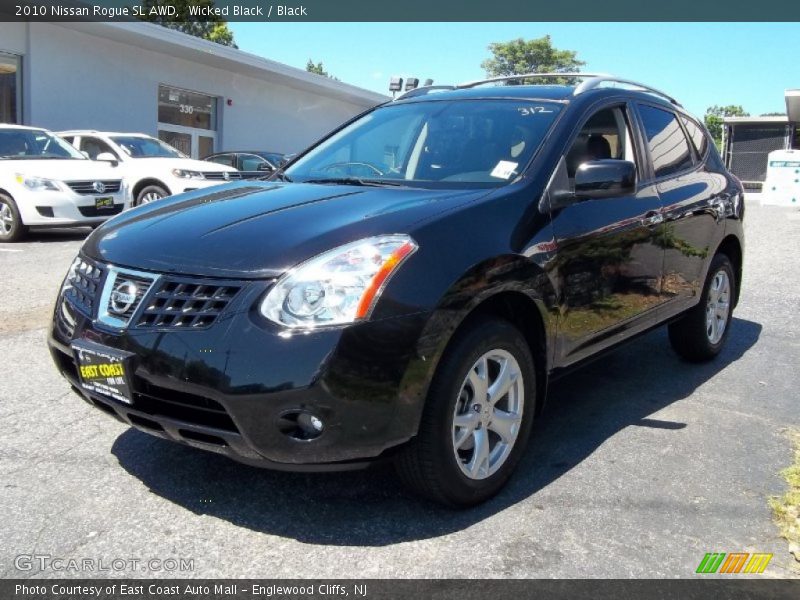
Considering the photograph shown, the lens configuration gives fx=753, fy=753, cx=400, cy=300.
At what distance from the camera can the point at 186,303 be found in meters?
2.71

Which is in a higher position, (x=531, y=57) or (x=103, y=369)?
(x=531, y=57)

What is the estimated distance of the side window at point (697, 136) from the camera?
207 inches

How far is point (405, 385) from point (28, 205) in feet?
30.2

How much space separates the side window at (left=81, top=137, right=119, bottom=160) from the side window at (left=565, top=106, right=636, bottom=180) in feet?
35.0

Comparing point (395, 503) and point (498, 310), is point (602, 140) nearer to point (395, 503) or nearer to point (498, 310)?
point (498, 310)

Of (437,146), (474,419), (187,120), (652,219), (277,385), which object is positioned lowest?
(474,419)

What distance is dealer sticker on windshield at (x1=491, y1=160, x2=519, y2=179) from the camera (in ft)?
11.6

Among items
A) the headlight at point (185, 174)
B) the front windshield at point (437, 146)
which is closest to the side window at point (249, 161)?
the headlight at point (185, 174)

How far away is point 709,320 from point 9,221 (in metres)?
9.03

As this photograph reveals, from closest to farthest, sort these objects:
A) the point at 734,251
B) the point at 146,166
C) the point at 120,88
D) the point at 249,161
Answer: the point at 734,251 → the point at 146,166 → the point at 249,161 → the point at 120,88

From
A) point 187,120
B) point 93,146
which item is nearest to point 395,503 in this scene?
point 93,146

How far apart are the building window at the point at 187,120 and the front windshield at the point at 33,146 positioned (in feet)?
28.7

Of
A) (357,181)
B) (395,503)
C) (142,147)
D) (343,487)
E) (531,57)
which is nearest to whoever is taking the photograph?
(395,503)

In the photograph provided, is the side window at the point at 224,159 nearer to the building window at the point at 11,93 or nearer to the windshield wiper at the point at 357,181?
the building window at the point at 11,93
